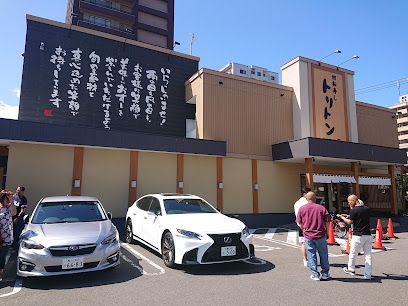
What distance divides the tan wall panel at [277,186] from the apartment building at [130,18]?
26351 millimetres

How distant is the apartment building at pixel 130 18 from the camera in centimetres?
3528

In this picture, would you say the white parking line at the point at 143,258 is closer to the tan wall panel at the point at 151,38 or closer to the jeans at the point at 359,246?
the jeans at the point at 359,246

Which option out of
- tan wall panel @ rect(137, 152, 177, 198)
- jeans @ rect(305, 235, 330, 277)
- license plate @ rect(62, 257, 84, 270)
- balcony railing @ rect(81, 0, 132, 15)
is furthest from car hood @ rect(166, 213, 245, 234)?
balcony railing @ rect(81, 0, 132, 15)

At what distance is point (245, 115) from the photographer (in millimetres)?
16906

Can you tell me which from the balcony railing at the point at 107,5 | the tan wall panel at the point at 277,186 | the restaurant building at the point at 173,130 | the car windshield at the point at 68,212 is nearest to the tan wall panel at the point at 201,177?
the restaurant building at the point at 173,130

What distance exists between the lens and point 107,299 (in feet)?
16.4

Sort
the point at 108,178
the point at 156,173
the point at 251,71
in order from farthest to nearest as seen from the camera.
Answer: the point at 251,71 → the point at 156,173 → the point at 108,178

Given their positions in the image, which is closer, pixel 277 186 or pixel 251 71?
pixel 277 186

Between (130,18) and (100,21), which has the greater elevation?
(130,18)

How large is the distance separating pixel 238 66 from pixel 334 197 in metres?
62.6

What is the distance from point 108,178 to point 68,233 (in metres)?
7.33

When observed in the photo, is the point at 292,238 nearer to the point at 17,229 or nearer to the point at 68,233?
the point at 68,233

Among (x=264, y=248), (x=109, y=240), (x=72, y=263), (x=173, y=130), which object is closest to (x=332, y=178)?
(x=264, y=248)

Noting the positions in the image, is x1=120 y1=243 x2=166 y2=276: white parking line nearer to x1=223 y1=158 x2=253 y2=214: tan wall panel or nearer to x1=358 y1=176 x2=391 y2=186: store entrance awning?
x1=223 y1=158 x2=253 y2=214: tan wall panel
